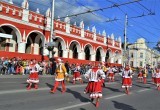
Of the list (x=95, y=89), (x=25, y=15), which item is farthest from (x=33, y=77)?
(x=25, y=15)

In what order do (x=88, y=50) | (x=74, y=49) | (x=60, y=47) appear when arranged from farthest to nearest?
(x=88, y=50)
(x=74, y=49)
(x=60, y=47)

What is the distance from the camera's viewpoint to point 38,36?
135 ft

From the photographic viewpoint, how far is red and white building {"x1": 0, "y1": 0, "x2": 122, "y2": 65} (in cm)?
3480

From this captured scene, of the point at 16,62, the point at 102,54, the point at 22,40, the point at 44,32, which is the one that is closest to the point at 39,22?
the point at 44,32

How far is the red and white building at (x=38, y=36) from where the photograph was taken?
1370 inches

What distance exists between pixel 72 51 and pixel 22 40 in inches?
580

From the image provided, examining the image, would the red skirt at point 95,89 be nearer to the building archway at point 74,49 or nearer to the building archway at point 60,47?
the building archway at point 60,47

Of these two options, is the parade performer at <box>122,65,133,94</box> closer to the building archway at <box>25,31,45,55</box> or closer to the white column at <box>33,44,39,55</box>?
the building archway at <box>25,31,45,55</box>

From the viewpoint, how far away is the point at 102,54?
5606cm

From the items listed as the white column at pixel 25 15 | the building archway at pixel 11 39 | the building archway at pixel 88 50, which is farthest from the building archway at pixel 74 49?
the building archway at pixel 11 39

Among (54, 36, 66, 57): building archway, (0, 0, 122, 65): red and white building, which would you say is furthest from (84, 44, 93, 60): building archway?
(54, 36, 66, 57): building archway

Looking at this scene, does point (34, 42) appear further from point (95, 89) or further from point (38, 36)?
point (95, 89)

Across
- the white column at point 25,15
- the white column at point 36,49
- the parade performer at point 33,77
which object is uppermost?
the white column at point 25,15

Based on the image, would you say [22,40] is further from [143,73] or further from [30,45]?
[143,73]
